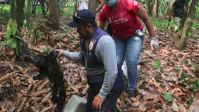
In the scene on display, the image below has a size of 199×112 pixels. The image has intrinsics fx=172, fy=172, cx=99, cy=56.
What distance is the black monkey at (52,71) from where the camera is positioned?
2232 millimetres

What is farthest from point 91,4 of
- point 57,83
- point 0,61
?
point 57,83

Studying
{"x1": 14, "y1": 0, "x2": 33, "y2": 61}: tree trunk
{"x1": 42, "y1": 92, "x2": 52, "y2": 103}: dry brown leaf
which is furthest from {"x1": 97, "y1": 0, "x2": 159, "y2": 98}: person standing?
{"x1": 14, "y1": 0, "x2": 33, "y2": 61}: tree trunk

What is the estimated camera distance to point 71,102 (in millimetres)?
2668

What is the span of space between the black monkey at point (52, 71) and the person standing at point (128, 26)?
44.7 inches

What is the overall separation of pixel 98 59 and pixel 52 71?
2.49ft

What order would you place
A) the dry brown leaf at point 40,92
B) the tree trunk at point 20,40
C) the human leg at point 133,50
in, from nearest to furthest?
the human leg at point 133,50 → the dry brown leaf at point 40,92 → the tree trunk at point 20,40

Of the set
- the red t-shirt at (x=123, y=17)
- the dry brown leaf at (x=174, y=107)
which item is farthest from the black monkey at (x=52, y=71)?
the dry brown leaf at (x=174, y=107)

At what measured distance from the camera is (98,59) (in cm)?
200

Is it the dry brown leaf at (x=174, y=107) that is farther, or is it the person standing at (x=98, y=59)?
the dry brown leaf at (x=174, y=107)

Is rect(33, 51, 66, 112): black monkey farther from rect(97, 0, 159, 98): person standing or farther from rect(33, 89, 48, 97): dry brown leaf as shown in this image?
rect(97, 0, 159, 98): person standing

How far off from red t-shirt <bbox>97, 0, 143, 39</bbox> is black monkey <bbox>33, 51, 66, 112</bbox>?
1.12 metres

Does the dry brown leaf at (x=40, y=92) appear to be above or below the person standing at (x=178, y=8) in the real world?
below

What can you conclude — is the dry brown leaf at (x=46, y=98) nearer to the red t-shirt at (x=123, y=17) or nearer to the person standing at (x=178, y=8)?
the red t-shirt at (x=123, y=17)

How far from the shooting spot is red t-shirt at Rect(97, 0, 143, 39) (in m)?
2.68
